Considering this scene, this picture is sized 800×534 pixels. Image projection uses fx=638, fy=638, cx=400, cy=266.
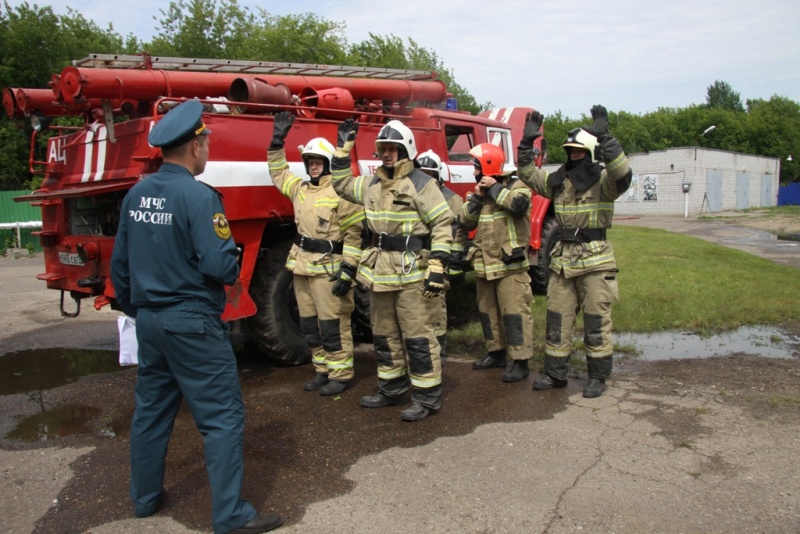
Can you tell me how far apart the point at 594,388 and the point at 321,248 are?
94.8 inches

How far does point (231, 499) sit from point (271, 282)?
293 centimetres

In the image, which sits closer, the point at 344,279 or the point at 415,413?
the point at 415,413

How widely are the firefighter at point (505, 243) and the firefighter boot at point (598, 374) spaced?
589 millimetres

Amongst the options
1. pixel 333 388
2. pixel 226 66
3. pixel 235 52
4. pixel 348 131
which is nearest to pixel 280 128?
pixel 348 131

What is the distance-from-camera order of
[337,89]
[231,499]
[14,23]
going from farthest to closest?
[14,23] < [337,89] < [231,499]

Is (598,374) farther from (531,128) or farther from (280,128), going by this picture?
(280,128)

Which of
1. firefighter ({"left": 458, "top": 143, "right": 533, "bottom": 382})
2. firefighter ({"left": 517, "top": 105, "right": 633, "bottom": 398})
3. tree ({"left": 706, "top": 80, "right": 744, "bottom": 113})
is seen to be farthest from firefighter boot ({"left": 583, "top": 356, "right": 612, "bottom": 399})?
tree ({"left": 706, "top": 80, "right": 744, "bottom": 113})

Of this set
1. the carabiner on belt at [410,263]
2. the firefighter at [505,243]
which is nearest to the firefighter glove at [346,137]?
the carabiner on belt at [410,263]

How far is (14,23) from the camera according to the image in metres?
24.3

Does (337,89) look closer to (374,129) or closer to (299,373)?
(374,129)

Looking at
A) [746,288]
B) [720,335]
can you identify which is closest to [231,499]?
[720,335]

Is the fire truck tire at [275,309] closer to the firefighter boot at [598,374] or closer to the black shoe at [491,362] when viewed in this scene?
the black shoe at [491,362]

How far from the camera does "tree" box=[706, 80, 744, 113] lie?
240 feet

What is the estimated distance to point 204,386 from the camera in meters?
2.97
